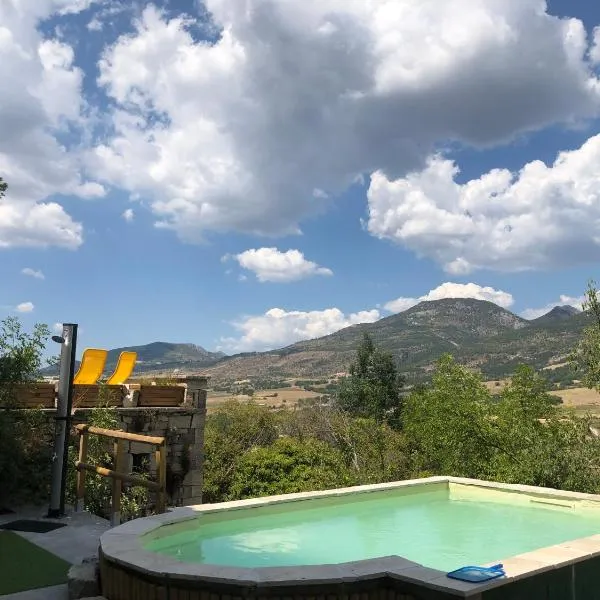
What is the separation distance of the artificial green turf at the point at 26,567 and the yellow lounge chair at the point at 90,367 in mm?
5574

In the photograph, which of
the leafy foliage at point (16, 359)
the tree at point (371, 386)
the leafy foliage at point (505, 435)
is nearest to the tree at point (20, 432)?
the leafy foliage at point (16, 359)

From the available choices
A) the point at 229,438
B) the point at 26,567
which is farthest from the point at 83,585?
the point at 229,438

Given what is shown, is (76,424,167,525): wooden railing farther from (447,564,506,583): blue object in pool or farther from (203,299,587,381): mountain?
(203,299,587,381): mountain

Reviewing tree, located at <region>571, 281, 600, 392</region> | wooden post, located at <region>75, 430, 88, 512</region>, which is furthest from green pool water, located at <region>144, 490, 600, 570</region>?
tree, located at <region>571, 281, 600, 392</region>

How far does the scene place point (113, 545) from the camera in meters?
4.50

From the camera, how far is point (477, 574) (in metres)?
3.74

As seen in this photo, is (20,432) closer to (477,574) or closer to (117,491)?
(117,491)

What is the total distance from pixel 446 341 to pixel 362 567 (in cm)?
10073

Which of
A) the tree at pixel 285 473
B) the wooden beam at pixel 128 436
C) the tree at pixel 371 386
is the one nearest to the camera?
the wooden beam at pixel 128 436

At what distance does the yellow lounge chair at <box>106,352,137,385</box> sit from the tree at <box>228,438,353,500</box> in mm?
4400

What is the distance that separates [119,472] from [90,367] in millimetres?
5088

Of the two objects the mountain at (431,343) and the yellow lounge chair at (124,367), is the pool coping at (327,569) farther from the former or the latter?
the mountain at (431,343)

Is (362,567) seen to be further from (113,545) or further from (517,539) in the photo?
(517,539)

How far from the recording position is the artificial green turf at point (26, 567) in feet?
15.4
